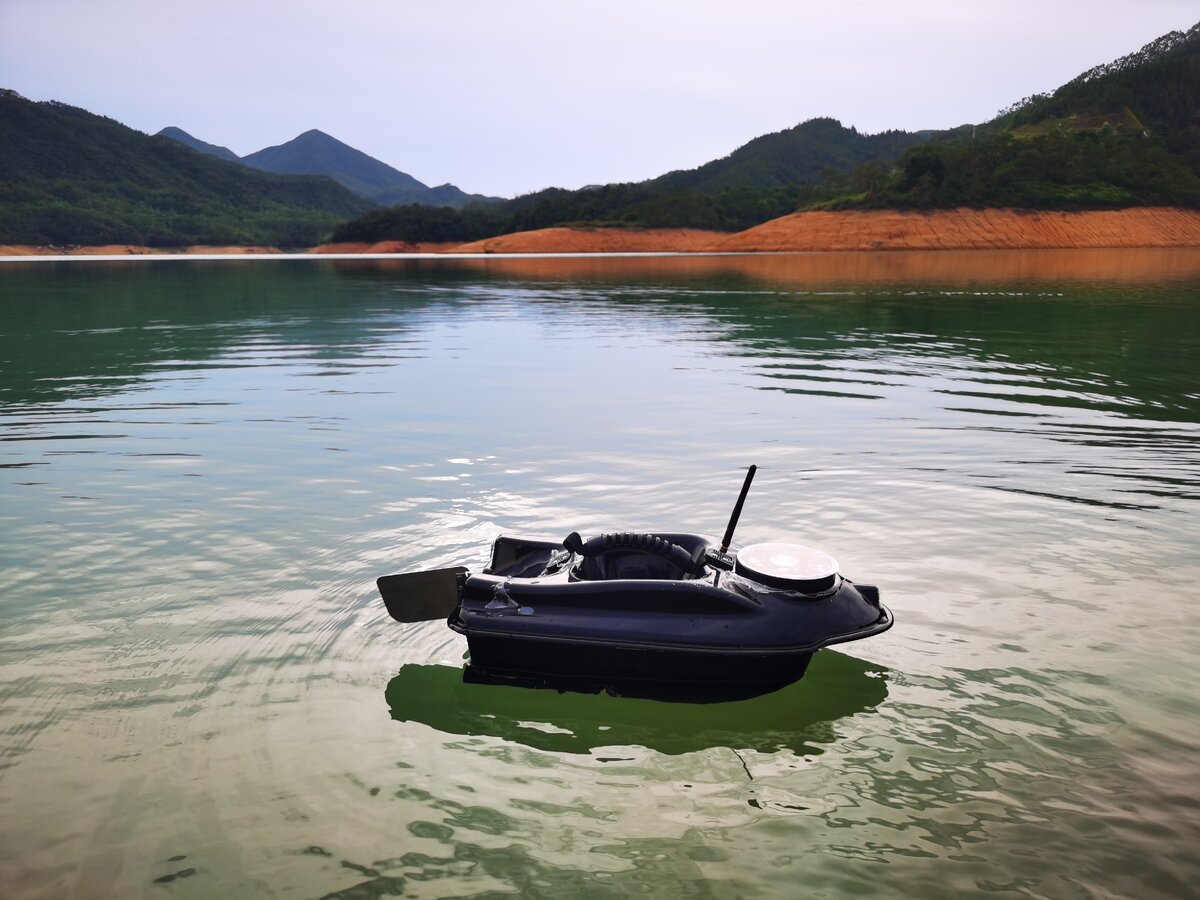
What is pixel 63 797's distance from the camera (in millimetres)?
5258

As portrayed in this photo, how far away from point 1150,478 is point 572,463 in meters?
8.65

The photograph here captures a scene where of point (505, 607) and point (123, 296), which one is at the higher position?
point (123, 296)

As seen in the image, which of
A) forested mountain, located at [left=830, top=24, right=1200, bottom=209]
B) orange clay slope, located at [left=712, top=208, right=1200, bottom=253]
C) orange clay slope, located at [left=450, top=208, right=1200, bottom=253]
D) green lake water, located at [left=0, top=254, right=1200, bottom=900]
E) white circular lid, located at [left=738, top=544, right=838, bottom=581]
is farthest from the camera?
forested mountain, located at [left=830, top=24, right=1200, bottom=209]

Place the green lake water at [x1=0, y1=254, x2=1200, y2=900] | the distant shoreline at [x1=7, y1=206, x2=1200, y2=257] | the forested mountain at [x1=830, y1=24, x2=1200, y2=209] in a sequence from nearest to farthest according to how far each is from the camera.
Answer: the green lake water at [x1=0, y1=254, x2=1200, y2=900]
the distant shoreline at [x1=7, y1=206, x2=1200, y2=257]
the forested mountain at [x1=830, y1=24, x2=1200, y2=209]

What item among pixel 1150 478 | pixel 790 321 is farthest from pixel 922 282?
pixel 1150 478

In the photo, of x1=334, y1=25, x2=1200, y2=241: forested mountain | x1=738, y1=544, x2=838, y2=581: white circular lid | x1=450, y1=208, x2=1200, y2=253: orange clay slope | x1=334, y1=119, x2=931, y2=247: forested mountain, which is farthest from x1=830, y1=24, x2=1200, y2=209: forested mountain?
x1=738, y1=544, x2=838, y2=581: white circular lid

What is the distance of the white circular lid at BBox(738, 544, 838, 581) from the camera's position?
6.05m

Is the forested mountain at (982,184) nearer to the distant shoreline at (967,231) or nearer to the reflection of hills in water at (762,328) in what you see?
the distant shoreline at (967,231)

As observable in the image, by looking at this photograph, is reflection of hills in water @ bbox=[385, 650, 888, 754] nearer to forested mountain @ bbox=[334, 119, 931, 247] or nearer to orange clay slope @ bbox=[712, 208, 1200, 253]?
orange clay slope @ bbox=[712, 208, 1200, 253]

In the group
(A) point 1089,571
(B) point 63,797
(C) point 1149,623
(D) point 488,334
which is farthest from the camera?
(D) point 488,334

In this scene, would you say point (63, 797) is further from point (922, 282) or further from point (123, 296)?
point (922, 282)

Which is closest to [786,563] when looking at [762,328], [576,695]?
[576,695]

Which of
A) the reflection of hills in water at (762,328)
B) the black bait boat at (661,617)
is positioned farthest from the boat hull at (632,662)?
the reflection of hills in water at (762,328)

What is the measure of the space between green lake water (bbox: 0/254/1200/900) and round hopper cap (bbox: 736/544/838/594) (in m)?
1.07
